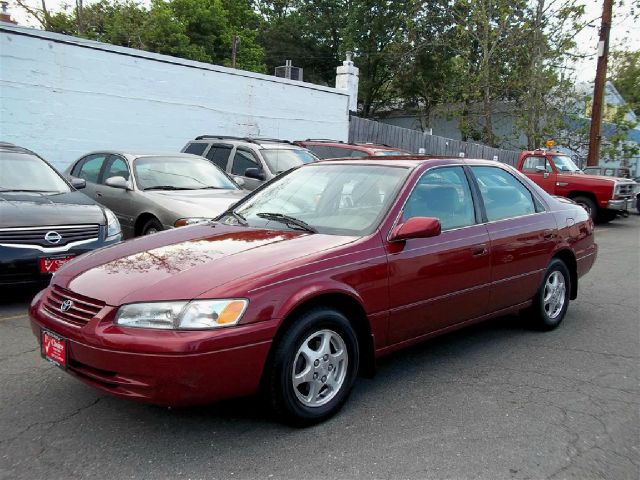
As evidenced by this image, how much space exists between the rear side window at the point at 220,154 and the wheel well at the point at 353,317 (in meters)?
7.18

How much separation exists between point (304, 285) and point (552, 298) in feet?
10.0

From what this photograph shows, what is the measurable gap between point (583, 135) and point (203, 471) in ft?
79.9

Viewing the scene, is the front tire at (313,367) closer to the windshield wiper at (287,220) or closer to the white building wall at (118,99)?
the windshield wiper at (287,220)

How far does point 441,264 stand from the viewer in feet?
13.3

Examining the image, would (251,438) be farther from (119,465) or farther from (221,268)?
(221,268)

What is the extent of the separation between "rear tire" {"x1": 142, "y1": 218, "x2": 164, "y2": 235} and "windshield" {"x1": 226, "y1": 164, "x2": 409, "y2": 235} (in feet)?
9.66

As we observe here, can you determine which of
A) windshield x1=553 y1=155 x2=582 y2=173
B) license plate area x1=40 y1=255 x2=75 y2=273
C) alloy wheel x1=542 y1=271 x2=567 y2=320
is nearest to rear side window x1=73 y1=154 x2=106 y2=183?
license plate area x1=40 y1=255 x2=75 y2=273

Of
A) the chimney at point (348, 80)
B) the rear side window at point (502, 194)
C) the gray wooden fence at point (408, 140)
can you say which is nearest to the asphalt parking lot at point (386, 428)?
the rear side window at point (502, 194)

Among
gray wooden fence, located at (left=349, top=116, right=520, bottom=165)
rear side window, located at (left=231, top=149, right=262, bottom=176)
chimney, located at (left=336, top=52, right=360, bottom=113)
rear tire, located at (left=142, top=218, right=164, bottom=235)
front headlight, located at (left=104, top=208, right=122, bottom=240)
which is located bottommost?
rear tire, located at (left=142, top=218, right=164, bottom=235)

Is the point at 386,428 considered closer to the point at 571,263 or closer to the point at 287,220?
the point at 287,220

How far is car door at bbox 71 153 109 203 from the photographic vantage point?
8.61 m

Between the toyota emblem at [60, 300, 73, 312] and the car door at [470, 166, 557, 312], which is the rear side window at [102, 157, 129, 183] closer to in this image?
the toyota emblem at [60, 300, 73, 312]

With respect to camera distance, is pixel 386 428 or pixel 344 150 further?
pixel 344 150

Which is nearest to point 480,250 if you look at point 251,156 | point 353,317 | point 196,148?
point 353,317
